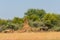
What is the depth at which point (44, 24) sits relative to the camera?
38781 millimetres

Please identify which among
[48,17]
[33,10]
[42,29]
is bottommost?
[42,29]

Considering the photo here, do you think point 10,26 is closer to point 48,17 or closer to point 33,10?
point 48,17

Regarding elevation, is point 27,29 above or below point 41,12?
below

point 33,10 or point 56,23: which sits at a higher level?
point 33,10

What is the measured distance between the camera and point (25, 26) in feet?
111

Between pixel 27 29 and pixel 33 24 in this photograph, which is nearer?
pixel 27 29

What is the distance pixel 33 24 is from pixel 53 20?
687 cm

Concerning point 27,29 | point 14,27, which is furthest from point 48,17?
point 27,29

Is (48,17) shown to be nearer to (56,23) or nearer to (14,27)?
(56,23)

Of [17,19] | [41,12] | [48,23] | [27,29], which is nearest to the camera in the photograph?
[27,29]

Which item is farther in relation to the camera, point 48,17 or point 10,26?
point 48,17

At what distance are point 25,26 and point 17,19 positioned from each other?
20838 mm

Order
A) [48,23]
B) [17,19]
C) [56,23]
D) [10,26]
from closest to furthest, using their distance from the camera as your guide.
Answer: [10,26] < [48,23] < [56,23] < [17,19]

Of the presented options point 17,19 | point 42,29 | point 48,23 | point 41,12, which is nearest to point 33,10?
point 41,12
